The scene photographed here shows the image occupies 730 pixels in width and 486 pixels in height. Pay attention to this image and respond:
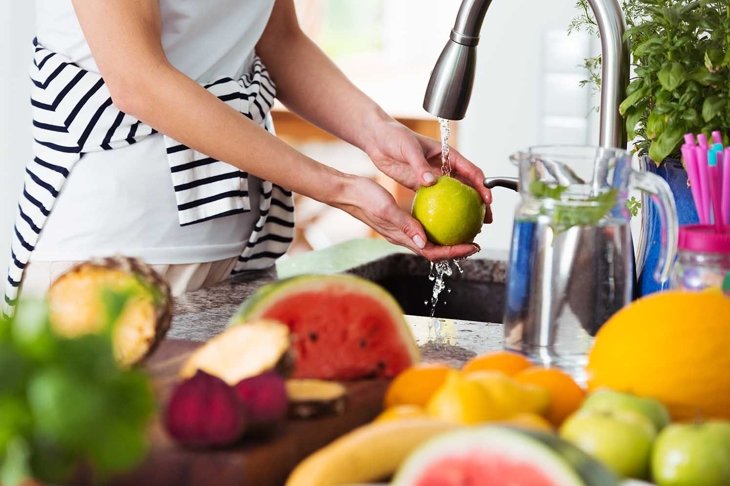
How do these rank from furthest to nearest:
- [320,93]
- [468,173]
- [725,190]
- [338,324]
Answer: [320,93], [468,173], [725,190], [338,324]

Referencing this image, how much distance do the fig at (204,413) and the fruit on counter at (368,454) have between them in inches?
2.0

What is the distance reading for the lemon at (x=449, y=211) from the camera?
166cm

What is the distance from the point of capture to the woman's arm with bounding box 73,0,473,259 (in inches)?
65.0

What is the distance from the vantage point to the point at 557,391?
2.76 feet

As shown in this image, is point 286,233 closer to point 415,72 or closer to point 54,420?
point 54,420

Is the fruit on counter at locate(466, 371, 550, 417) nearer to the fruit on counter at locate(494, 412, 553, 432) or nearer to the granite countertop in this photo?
the fruit on counter at locate(494, 412, 553, 432)

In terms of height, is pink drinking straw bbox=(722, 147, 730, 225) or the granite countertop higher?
pink drinking straw bbox=(722, 147, 730, 225)

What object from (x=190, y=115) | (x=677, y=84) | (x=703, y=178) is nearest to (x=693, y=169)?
(x=703, y=178)

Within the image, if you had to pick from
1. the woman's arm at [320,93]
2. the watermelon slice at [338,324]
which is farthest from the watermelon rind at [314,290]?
the woman's arm at [320,93]

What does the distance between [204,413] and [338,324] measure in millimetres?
246

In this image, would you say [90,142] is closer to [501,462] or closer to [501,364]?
[501,364]

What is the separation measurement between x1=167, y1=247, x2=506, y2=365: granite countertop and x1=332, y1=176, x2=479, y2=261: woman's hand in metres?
0.17

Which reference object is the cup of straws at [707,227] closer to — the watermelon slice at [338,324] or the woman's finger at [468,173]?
the watermelon slice at [338,324]

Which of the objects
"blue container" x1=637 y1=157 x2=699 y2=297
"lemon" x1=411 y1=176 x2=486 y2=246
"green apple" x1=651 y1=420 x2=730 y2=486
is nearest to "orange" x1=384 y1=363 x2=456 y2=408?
"green apple" x1=651 y1=420 x2=730 y2=486
